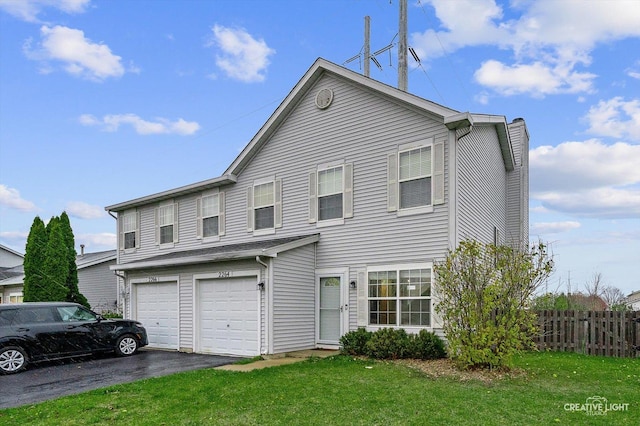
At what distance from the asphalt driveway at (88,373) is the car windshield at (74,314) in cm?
109

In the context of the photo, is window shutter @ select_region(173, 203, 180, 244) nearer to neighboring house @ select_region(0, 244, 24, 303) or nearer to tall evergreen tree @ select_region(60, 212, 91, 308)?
tall evergreen tree @ select_region(60, 212, 91, 308)

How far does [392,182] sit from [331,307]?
12.2 ft

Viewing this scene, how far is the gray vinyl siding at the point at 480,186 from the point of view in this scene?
1189 cm

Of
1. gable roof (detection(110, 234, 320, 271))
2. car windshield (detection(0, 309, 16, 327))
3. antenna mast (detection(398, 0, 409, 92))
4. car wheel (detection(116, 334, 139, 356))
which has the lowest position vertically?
car wheel (detection(116, 334, 139, 356))

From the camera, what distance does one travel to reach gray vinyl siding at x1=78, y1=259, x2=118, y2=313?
981 inches

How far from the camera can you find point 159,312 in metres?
15.8

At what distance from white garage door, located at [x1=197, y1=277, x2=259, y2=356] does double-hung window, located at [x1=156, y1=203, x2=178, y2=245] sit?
4347 mm

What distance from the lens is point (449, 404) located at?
22.4ft

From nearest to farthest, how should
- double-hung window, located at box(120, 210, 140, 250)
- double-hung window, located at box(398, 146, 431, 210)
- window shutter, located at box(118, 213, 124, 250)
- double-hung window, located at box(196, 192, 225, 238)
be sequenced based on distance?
double-hung window, located at box(398, 146, 431, 210) → double-hung window, located at box(196, 192, 225, 238) → double-hung window, located at box(120, 210, 140, 250) → window shutter, located at box(118, 213, 124, 250)

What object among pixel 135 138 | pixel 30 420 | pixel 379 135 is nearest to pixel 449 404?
pixel 30 420

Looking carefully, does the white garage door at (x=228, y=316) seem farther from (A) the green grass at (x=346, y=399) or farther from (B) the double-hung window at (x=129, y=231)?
(B) the double-hung window at (x=129, y=231)

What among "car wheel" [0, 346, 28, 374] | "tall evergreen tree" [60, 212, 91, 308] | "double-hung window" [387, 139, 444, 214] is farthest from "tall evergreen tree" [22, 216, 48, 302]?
"double-hung window" [387, 139, 444, 214]

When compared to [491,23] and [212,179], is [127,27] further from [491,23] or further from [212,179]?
[491,23]

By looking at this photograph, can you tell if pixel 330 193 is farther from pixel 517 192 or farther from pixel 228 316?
pixel 517 192
